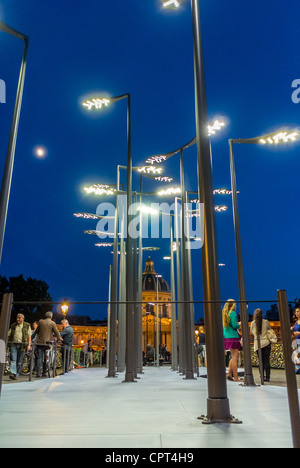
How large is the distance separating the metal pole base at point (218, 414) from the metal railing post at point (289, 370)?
1.29 metres

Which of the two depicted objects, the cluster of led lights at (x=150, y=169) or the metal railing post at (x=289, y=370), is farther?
the cluster of led lights at (x=150, y=169)

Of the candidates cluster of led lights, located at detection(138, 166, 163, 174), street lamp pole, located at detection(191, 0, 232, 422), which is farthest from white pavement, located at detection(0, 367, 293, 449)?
cluster of led lights, located at detection(138, 166, 163, 174)

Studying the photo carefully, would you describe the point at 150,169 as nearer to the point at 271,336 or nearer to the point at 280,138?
the point at 280,138

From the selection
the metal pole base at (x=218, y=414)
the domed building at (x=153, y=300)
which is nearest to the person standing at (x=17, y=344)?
the metal pole base at (x=218, y=414)

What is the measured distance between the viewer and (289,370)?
383 cm

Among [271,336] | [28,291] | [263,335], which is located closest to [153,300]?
[28,291]

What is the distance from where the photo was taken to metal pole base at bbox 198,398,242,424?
479 centimetres

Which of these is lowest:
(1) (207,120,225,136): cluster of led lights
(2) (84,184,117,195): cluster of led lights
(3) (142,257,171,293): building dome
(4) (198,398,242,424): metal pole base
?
(4) (198,398,242,424): metal pole base

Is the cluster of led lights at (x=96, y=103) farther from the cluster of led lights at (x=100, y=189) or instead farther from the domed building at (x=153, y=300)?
the domed building at (x=153, y=300)

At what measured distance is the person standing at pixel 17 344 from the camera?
12.6 m

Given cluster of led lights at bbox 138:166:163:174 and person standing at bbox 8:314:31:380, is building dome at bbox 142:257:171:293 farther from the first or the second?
person standing at bbox 8:314:31:380

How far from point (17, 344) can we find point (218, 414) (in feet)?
31.2

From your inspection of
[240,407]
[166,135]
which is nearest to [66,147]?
[166,135]

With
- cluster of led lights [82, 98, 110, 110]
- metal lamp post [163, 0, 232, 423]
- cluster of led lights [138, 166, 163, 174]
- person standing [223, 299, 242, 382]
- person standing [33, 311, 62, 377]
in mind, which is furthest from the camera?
cluster of led lights [138, 166, 163, 174]
